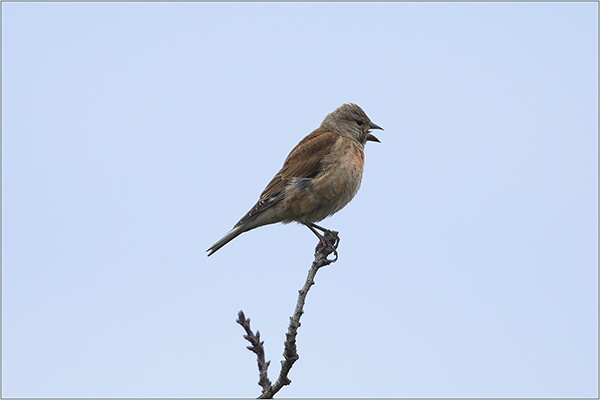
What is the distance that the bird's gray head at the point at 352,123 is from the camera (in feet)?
27.9

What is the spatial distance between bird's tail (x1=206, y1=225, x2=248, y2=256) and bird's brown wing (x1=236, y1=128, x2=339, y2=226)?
64 millimetres

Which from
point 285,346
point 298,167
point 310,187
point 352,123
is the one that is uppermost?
point 352,123

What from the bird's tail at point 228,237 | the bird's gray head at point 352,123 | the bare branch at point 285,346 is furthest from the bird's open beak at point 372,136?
the bare branch at point 285,346

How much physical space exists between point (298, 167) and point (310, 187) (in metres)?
0.31

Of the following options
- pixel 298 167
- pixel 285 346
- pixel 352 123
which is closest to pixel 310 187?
pixel 298 167

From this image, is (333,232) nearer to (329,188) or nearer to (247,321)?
(329,188)

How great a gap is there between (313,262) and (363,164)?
363 centimetres

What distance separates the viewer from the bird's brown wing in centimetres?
733

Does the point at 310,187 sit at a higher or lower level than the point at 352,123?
lower

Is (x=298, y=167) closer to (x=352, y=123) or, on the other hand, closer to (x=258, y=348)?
(x=352, y=123)

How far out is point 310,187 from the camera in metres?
7.36

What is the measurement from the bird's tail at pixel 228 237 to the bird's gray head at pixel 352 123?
1.87 meters

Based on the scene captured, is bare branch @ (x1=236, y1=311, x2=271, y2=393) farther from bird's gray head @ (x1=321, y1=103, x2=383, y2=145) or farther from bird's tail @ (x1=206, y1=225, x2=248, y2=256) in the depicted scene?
bird's gray head @ (x1=321, y1=103, x2=383, y2=145)

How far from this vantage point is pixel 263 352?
3695 millimetres
